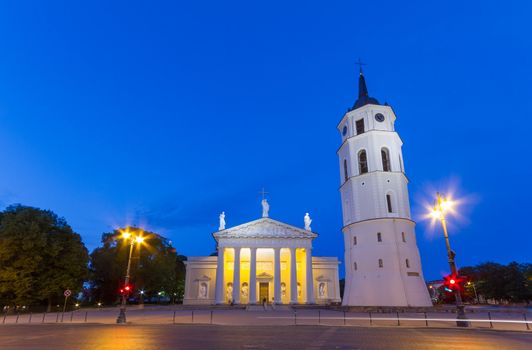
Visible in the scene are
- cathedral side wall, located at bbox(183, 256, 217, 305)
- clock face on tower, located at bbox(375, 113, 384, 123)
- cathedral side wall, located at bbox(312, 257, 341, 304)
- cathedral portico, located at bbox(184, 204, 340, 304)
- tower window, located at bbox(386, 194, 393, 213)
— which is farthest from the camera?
cathedral side wall, located at bbox(312, 257, 341, 304)

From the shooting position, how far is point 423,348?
1092cm

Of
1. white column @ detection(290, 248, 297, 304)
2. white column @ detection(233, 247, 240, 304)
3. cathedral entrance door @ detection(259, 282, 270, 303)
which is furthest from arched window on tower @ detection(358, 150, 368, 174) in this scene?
cathedral entrance door @ detection(259, 282, 270, 303)

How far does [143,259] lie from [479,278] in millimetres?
69493

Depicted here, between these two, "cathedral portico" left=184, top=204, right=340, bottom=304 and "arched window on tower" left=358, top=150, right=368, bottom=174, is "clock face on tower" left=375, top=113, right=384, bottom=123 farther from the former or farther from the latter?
"cathedral portico" left=184, top=204, right=340, bottom=304

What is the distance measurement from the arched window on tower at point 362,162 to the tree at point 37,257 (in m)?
37.5

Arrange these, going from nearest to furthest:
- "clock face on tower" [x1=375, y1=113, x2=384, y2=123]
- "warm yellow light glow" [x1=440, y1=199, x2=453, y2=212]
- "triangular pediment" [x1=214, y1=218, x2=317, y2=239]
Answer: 1. "warm yellow light glow" [x1=440, y1=199, x2=453, y2=212]
2. "clock face on tower" [x1=375, y1=113, x2=384, y2=123]
3. "triangular pediment" [x1=214, y1=218, x2=317, y2=239]

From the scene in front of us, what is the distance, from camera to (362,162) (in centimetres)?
3959

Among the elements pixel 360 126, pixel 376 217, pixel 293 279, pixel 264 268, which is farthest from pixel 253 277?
pixel 360 126

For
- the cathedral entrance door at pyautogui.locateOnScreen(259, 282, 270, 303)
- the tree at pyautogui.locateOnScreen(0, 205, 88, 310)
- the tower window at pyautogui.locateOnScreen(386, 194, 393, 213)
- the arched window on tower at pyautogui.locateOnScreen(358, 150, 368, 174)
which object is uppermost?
the arched window on tower at pyautogui.locateOnScreen(358, 150, 368, 174)

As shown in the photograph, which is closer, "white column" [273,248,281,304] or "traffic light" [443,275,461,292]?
"traffic light" [443,275,461,292]

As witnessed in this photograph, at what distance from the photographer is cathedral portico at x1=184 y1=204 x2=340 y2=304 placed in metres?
50.9

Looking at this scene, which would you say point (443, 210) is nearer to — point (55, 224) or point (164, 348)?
point (164, 348)

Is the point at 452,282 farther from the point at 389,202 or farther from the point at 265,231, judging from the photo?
the point at 265,231

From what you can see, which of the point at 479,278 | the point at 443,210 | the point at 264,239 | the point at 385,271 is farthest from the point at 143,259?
the point at 479,278
